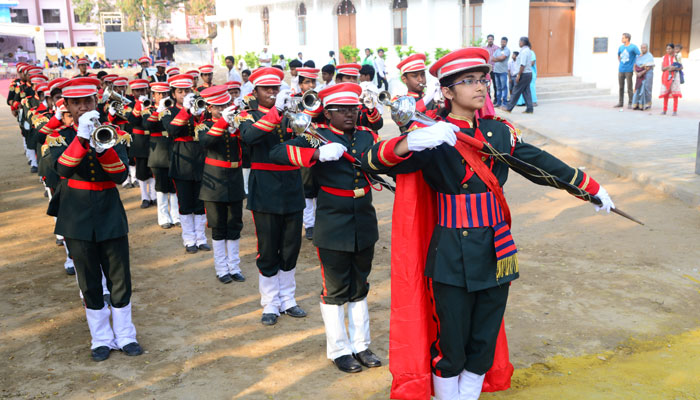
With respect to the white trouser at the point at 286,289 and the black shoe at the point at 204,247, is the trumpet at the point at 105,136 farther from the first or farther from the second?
the black shoe at the point at 204,247

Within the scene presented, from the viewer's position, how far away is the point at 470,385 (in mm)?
3818

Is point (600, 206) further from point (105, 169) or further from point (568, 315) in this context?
point (105, 169)

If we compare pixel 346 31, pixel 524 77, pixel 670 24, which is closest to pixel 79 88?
pixel 524 77

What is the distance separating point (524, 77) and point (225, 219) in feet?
43.6

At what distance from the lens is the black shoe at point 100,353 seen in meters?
5.19

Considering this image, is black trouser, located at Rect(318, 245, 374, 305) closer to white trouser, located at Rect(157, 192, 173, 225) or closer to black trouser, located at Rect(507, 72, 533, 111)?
white trouser, located at Rect(157, 192, 173, 225)

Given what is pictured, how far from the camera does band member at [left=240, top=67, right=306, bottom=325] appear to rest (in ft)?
19.1

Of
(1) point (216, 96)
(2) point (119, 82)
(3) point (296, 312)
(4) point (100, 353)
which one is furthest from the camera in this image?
(2) point (119, 82)

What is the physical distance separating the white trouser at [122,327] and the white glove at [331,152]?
218 cm

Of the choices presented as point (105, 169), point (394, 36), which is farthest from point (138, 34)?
point (105, 169)

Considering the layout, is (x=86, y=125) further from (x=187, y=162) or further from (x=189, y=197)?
(x=189, y=197)

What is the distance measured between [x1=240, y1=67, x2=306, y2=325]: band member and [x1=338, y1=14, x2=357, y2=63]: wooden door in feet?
81.3

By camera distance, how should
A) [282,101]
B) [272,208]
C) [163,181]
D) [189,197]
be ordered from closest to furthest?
[282,101], [272,208], [189,197], [163,181]

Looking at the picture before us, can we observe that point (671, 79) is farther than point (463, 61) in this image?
Yes
